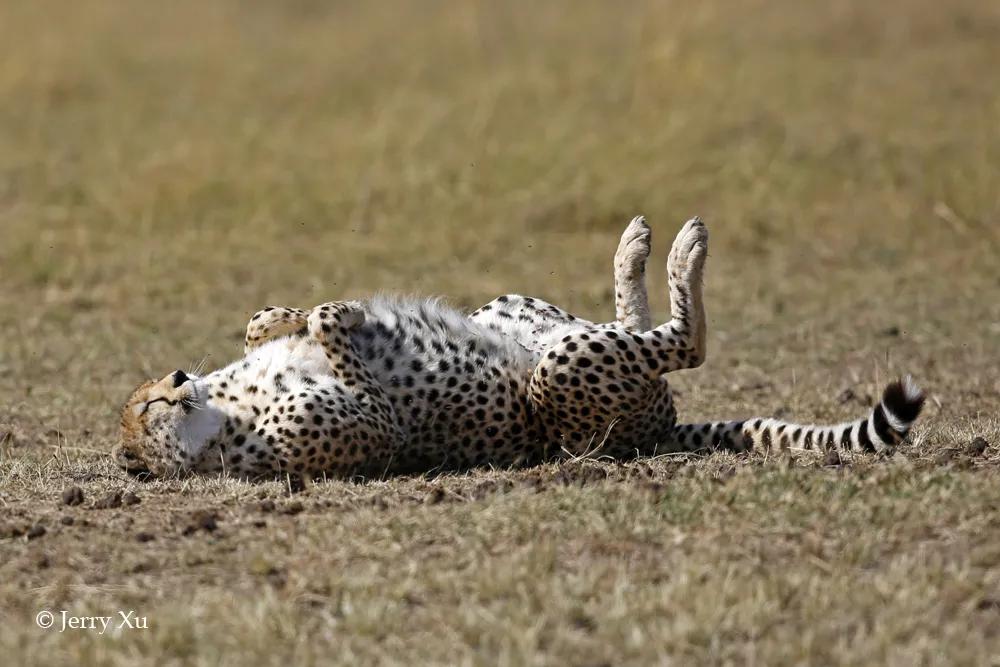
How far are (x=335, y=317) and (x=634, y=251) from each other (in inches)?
51.2

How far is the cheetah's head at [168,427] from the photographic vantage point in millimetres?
5211

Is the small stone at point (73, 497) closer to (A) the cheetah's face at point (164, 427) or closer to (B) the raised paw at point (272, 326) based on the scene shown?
(A) the cheetah's face at point (164, 427)

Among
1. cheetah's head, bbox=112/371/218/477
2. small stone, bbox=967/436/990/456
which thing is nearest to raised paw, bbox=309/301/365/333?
cheetah's head, bbox=112/371/218/477

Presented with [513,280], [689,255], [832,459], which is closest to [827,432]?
[832,459]

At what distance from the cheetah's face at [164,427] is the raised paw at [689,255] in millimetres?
1677

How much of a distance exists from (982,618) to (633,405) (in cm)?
192

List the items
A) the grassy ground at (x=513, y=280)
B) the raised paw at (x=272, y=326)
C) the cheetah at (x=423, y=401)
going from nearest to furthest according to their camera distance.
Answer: the grassy ground at (x=513, y=280), the cheetah at (x=423, y=401), the raised paw at (x=272, y=326)

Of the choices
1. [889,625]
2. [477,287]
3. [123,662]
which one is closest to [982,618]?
[889,625]

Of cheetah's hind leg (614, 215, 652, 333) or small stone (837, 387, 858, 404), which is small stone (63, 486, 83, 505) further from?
small stone (837, 387, 858, 404)

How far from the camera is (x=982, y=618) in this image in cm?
357

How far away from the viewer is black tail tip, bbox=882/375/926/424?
15.6 ft

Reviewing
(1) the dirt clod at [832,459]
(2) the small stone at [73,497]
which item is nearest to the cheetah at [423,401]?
(1) the dirt clod at [832,459]

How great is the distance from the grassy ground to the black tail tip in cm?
17

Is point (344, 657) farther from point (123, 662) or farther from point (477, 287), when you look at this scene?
point (477, 287)
